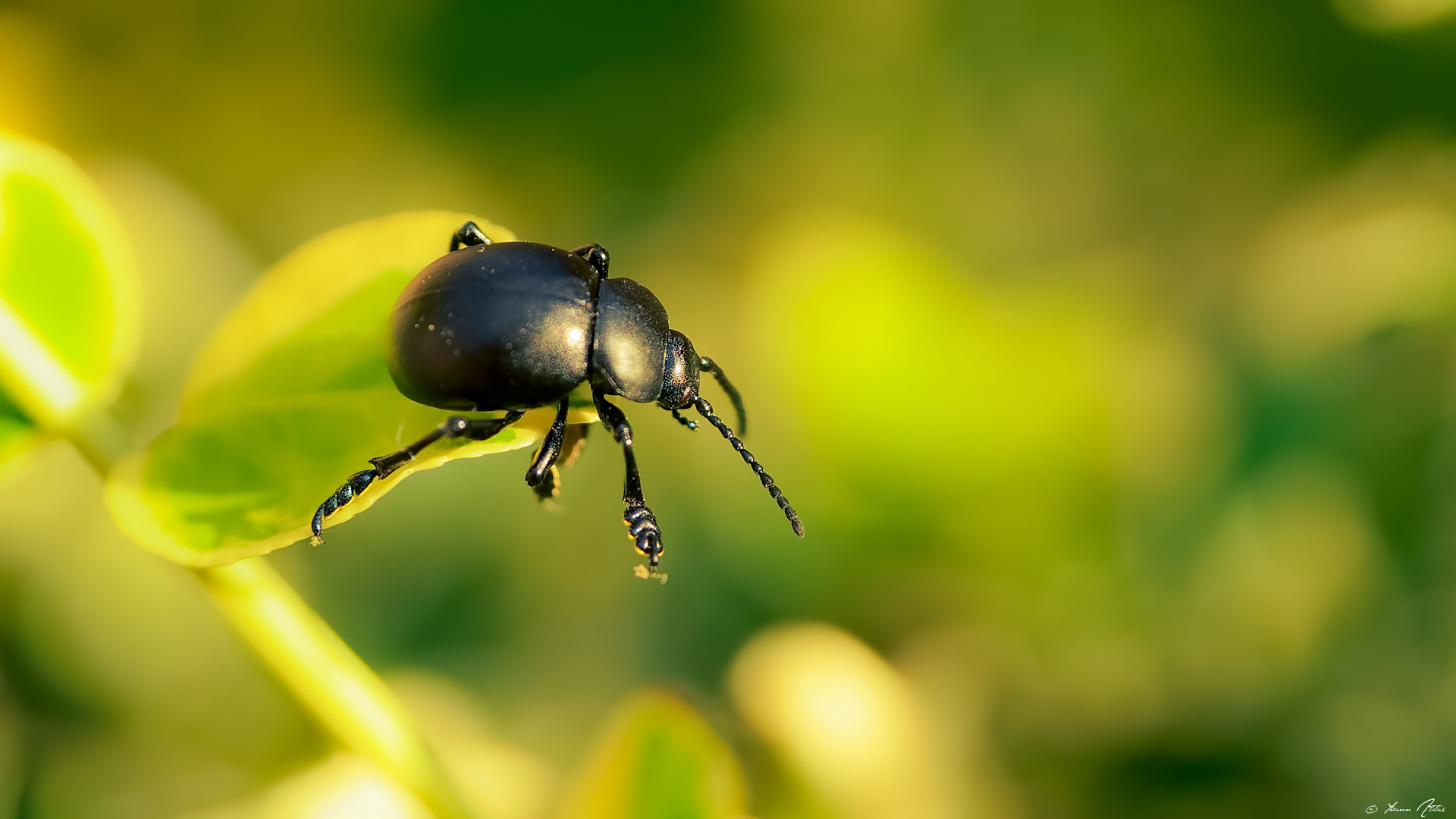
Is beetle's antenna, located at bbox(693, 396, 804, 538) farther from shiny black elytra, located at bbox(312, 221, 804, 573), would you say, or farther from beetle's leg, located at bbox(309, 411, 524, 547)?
beetle's leg, located at bbox(309, 411, 524, 547)

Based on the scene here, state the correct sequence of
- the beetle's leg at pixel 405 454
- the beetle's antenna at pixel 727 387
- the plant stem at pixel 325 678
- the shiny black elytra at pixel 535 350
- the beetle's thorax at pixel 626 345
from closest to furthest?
1. the plant stem at pixel 325 678
2. the beetle's leg at pixel 405 454
3. the shiny black elytra at pixel 535 350
4. the beetle's thorax at pixel 626 345
5. the beetle's antenna at pixel 727 387

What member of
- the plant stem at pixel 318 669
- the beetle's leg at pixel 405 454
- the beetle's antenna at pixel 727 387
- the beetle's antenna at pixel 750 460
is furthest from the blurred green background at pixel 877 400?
the plant stem at pixel 318 669

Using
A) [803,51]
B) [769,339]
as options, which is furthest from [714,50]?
[769,339]

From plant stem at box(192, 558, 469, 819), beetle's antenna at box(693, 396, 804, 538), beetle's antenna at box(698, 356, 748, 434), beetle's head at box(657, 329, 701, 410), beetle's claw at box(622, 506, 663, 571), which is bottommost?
plant stem at box(192, 558, 469, 819)

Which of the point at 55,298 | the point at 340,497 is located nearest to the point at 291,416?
the point at 340,497

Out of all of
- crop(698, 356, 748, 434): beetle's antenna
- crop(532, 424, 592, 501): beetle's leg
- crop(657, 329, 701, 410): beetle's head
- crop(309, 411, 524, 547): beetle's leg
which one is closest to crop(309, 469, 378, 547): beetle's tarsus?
A: crop(309, 411, 524, 547): beetle's leg

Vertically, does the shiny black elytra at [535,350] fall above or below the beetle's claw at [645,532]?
above

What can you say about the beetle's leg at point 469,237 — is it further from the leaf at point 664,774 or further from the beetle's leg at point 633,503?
the leaf at point 664,774
